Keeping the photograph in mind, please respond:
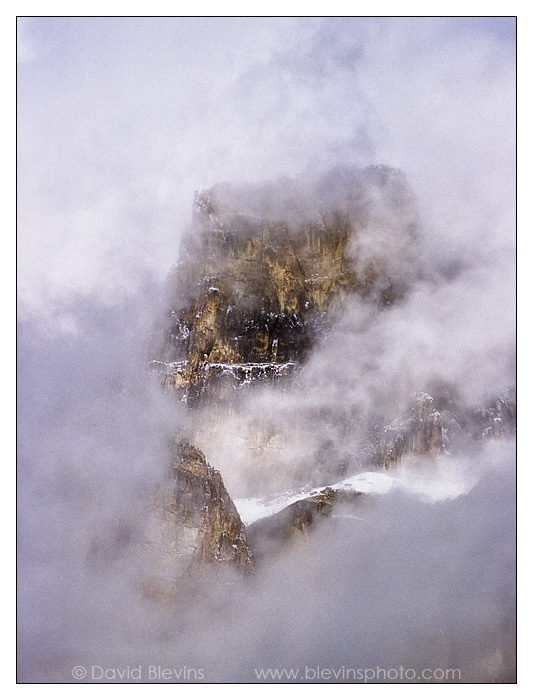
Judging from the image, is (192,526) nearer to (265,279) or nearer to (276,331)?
(276,331)

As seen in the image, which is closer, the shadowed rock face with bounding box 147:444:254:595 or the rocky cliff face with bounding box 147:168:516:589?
the shadowed rock face with bounding box 147:444:254:595

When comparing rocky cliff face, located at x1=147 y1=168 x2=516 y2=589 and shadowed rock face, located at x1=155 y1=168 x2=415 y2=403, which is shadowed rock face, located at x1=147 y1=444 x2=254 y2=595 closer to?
rocky cliff face, located at x1=147 y1=168 x2=516 y2=589

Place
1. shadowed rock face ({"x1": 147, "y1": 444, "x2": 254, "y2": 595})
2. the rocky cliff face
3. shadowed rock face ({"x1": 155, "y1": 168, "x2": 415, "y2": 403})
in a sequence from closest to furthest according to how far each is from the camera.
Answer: shadowed rock face ({"x1": 147, "y1": 444, "x2": 254, "y2": 595}), the rocky cliff face, shadowed rock face ({"x1": 155, "y1": 168, "x2": 415, "y2": 403})

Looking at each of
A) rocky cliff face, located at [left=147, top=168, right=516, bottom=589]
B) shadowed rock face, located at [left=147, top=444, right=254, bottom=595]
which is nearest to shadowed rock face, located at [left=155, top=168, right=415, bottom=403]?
rocky cliff face, located at [left=147, top=168, right=516, bottom=589]

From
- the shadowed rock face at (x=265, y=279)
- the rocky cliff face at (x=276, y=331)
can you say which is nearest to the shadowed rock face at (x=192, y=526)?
the rocky cliff face at (x=276, y=331)

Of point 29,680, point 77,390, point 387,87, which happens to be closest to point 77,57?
point 387,87

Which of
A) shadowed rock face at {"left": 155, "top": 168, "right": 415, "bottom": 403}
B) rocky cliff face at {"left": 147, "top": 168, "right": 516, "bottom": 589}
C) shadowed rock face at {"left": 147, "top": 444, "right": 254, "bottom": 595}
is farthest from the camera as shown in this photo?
shadowed rock face at {"left": 155, "top": 168, "right": 415, "bottom": 403}

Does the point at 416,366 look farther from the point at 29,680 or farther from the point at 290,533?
the point at 29,680

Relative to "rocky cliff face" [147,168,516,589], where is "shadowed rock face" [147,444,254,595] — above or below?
below

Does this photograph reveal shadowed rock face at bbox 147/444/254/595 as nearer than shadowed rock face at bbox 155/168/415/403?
Yes
